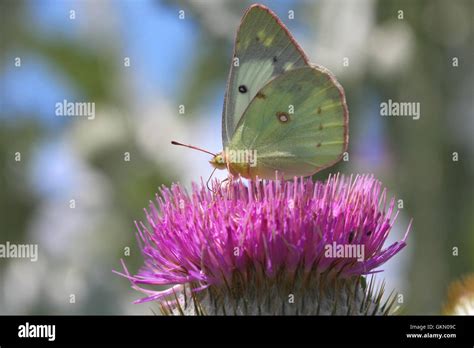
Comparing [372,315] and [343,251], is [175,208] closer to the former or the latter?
[343,251]

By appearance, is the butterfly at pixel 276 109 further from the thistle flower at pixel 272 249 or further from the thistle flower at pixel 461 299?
the thistle flower at pixel 461 299

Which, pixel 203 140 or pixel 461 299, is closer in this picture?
pixel 461 299

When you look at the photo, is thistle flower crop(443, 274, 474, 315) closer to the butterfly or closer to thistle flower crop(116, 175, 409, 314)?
thistle flower crop(116, 175, 409, 314)

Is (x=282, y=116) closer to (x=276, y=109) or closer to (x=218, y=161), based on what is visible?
(x=276, y=109)

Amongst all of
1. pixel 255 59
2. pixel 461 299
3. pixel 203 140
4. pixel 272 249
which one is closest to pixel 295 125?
pixel 255 59
